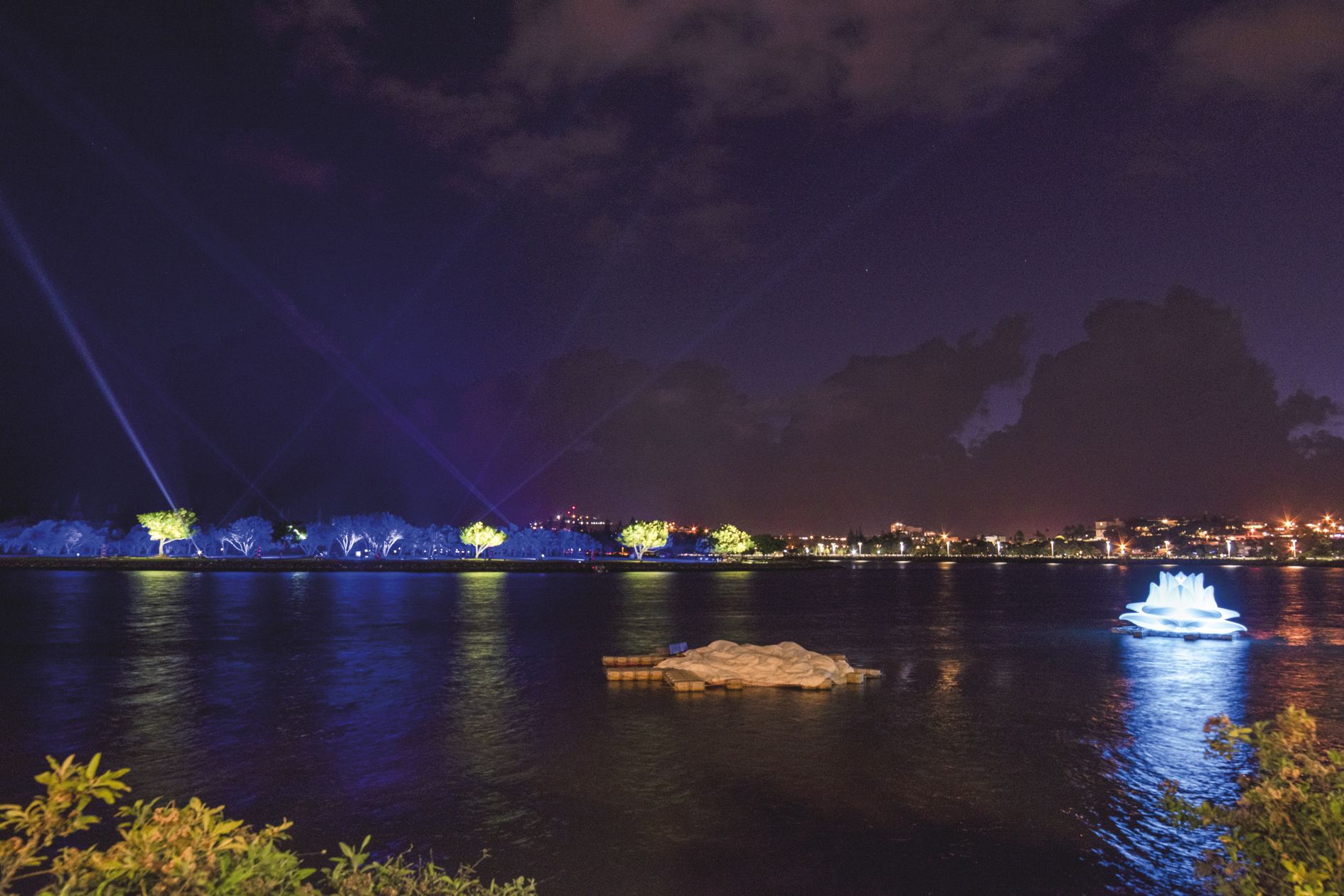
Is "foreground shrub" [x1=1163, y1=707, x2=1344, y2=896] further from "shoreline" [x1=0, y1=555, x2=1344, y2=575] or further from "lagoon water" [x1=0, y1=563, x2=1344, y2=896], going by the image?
"shoreline" [x1=0, y1=555, x2=1344, y2=575]

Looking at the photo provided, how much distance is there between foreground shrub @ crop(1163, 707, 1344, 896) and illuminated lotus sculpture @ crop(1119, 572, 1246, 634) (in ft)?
138

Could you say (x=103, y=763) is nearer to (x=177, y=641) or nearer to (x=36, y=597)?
(x=177, y=641)

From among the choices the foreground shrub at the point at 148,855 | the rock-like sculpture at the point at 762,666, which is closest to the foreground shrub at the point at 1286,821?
the foreground shrub at the point at 148,855

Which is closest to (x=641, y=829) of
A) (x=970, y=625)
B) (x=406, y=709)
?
(x=406, y=709)

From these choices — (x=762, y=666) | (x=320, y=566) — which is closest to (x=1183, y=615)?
(x=762, y=666)

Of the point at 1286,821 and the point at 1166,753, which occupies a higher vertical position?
the point at 1286,821

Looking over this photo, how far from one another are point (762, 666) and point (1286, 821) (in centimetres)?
2120

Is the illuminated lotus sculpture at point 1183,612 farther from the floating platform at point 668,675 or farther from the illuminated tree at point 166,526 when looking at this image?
the illuminated tree at point 166,526

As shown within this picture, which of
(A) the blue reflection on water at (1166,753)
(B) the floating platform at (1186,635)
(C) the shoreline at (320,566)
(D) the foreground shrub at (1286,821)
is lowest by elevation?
(C) the shoreline at (320,566)

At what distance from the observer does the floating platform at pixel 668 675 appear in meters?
26.0

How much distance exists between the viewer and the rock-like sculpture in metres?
26.2

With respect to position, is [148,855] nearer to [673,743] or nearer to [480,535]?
[673,743]

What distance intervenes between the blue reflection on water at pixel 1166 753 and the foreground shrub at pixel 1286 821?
8.38 ft

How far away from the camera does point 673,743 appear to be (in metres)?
19.3
